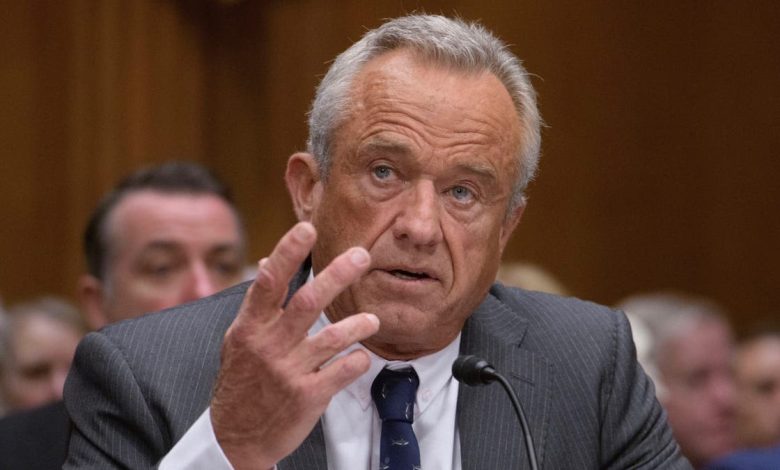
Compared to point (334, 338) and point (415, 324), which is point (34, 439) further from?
point (334, 338)

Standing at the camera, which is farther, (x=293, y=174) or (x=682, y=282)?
(x=682, y=282)

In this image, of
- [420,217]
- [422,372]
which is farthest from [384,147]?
[422,372]

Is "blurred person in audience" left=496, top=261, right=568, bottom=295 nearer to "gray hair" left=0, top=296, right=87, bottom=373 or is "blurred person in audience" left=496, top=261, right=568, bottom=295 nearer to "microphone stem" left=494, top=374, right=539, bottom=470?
"gray hair" left=0, top=296, right=87, bottom=373

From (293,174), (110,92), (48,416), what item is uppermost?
(293,174)

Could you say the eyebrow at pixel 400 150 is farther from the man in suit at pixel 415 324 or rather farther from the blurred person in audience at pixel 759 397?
the blurred person in audience at pixel 759 397

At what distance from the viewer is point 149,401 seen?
7.82 ft

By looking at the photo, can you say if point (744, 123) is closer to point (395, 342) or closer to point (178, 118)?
point (178, 118)

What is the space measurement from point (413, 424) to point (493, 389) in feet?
0.54

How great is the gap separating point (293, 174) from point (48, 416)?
1.23 metres

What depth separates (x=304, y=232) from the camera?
1.96 metres

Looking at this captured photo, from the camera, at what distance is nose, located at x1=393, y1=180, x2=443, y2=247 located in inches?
92.4

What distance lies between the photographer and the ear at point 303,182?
2588mm

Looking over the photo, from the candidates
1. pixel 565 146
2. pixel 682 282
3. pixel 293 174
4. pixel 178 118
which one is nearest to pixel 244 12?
pixel 178 118

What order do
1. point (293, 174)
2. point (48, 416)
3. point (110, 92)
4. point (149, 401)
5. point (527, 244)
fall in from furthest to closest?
point (527, 244)
point (110, 92)
point (48, 416)
point (293, 174)
point (149, 401)
